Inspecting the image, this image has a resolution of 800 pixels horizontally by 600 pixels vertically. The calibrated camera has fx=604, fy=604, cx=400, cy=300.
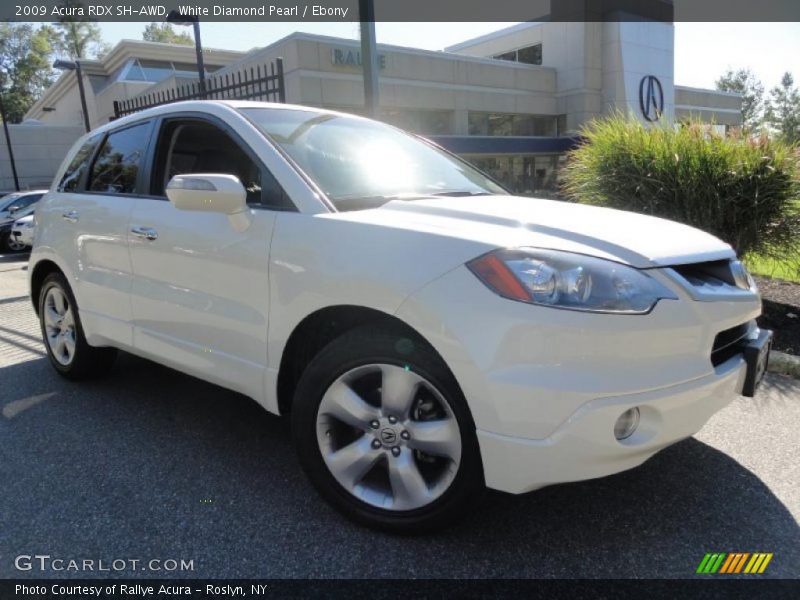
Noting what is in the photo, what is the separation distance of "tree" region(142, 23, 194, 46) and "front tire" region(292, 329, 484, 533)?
67298 mm

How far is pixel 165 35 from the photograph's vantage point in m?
63.5

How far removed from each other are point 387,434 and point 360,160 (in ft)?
4.72

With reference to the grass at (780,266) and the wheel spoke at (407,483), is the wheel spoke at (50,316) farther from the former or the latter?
the grass at (780,266)

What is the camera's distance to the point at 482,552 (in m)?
2.26

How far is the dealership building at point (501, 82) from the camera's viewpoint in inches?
950

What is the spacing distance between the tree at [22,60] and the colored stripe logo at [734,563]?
215 ft

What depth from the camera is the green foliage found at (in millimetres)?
5461

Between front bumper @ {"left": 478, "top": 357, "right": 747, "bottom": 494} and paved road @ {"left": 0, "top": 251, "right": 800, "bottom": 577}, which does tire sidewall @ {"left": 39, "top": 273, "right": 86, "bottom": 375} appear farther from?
front bumper @ {"left": 478, "top": 357, "right": 747, "bottom": 494}

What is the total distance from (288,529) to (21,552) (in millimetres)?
1013

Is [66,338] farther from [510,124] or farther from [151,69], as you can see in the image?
[151,69]

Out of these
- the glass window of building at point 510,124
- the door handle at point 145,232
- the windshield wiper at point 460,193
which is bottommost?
the door handle at point 145,232

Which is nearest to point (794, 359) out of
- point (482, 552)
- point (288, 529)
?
point (482, 552)

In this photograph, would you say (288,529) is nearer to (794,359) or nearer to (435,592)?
(435,592)

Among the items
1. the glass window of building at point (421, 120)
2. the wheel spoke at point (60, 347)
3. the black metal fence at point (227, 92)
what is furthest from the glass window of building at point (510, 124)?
the wheel spoke at point (60, 347)
